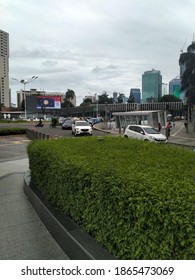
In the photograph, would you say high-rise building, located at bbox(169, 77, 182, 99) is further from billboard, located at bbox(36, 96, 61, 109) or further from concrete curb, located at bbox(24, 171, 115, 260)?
concrete curb, located at bbox(24, 171, 115, 260)

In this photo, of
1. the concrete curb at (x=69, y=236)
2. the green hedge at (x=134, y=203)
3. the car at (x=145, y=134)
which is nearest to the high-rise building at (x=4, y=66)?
the car at (x=145, y=134)

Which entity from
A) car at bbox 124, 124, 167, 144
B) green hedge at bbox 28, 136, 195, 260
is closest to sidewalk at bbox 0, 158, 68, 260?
green hedge at bbox 28, 136, 195, 260

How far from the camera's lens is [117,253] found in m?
3.28

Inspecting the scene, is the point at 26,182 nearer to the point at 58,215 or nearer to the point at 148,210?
the point at 58,215

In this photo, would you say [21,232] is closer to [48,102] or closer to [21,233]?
[21,233]

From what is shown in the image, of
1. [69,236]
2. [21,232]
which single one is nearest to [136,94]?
[21,232]

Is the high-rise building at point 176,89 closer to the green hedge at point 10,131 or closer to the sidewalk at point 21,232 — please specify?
the green hedge at point 10,131

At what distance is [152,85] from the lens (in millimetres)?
117125

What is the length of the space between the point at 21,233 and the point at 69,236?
1278 mm

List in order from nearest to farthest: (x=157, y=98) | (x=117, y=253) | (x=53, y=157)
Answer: (x=117, y=253), (x=53, y=157), (x=157, y=98)

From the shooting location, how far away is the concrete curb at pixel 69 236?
11.4 feet

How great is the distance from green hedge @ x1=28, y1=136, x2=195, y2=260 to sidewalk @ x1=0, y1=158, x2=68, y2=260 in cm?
52

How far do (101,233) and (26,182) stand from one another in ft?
14.0
